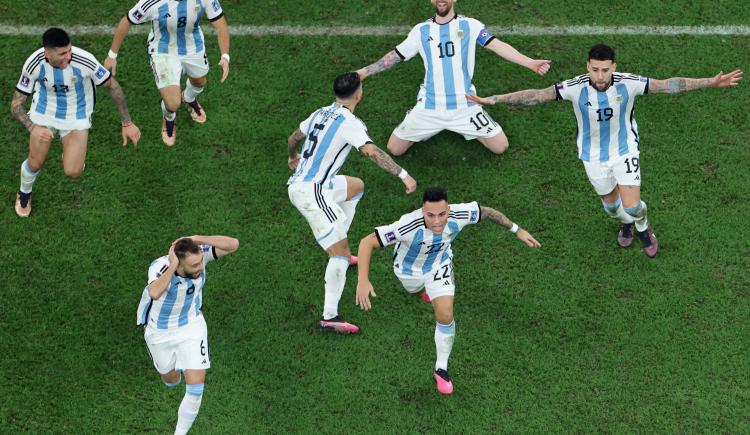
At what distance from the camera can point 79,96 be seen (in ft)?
37.8

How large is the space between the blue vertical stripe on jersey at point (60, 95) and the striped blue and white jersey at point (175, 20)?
3.41ft

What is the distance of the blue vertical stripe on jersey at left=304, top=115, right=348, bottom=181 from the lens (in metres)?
10.6

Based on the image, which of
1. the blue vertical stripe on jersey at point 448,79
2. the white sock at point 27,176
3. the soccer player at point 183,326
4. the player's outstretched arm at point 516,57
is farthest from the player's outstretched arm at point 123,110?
the player's outstretched arm at point 516,57

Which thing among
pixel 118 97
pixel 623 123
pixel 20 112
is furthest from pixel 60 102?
pixel 623 123

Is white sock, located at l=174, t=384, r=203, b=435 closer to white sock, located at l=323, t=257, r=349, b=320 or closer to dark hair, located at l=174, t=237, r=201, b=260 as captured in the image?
dark hair, located at l=174, t=237, r=201, b=260

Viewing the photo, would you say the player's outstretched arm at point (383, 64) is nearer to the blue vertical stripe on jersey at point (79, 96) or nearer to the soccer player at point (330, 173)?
the soccer player at point (330, 173)

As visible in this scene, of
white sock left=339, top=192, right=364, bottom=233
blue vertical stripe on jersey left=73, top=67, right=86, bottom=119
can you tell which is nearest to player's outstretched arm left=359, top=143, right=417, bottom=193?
white sock left=339, top=192, right=364, bottom=233

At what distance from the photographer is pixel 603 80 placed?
10617 mm

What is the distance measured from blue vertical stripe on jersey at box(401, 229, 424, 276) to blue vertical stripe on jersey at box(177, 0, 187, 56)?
11.8 ft

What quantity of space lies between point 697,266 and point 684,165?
4.38 ft

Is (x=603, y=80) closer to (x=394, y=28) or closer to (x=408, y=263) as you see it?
(x=408, y=263)

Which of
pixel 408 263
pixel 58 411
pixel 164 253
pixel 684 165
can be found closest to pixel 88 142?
pixel 164 253

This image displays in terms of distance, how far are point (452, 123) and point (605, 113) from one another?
1975 mm

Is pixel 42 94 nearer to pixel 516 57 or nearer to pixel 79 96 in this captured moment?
pixel 79 96
